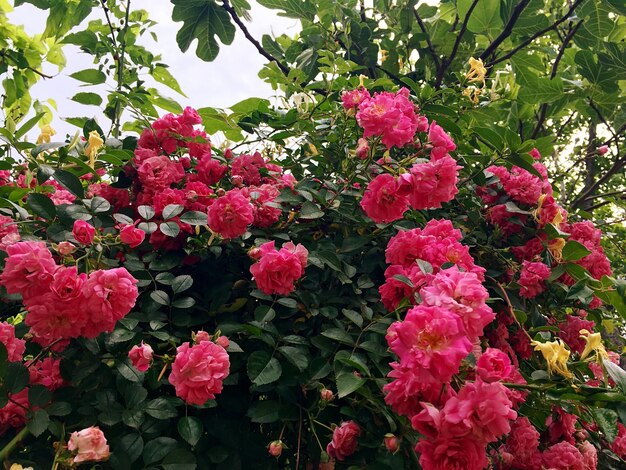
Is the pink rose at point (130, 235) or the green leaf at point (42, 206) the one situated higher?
the green leaf at point (42, 206)

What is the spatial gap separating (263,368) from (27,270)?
0.38 m

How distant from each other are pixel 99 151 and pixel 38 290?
21.4 inches

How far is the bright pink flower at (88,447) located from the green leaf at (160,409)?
0.11 metres

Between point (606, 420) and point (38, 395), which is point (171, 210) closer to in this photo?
point (38, 395)

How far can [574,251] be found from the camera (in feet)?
3.51

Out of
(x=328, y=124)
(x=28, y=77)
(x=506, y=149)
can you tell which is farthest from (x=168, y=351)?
Answer: (x=28, y=77)

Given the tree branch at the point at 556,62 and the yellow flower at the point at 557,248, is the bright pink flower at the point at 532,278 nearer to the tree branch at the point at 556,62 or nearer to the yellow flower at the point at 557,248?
the yellow flower at the point at 557,248

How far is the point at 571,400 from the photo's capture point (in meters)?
0.70

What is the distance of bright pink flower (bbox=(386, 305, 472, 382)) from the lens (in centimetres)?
62

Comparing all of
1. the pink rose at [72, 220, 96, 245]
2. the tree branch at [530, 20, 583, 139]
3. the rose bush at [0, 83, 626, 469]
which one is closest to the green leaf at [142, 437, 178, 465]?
the rose bush at [0, 83, 626, 469]

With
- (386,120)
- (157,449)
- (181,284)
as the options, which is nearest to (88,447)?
(157,449)

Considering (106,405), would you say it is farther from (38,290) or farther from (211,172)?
(211,172)

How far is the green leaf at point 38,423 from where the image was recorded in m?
0.73

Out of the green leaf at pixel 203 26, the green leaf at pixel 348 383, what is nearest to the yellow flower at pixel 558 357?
the green leaf at pixel 348 383
